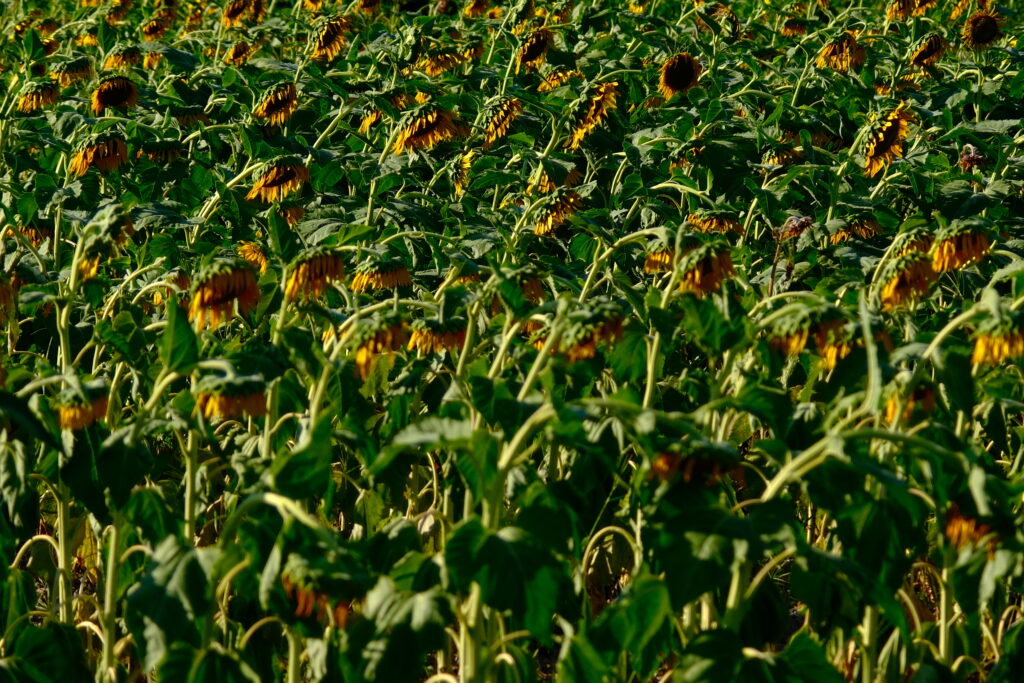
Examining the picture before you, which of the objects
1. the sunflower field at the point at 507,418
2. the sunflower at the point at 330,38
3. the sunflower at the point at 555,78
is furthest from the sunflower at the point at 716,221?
the sunflower at the point at 330,38

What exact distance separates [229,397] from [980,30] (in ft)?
15.7

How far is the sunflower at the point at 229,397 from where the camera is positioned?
1.99 m

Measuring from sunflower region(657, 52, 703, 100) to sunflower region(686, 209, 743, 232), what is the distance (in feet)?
4.07

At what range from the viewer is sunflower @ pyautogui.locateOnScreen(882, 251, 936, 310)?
8.10 ft

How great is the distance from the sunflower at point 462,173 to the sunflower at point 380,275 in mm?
1446

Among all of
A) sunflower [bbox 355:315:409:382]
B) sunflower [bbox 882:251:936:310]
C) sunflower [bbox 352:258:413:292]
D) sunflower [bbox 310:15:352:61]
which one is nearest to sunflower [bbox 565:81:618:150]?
sunflower [bbox 352:258:413:292]

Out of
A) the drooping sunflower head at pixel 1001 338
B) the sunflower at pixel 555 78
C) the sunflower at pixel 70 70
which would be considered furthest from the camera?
the sunflower at pixel 555 78

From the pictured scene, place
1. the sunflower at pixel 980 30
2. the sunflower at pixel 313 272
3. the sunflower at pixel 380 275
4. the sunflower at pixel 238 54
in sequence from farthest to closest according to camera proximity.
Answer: the sunflower at pixel 980 30
the sunflower at pixel 238 54
the sunflower at pixel 380 275
the sunflower at pixel 313 272

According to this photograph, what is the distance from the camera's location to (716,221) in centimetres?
347

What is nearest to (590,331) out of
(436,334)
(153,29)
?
(436,334)

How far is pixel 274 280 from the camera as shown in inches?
109

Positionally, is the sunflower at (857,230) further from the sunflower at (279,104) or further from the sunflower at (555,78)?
the sunflower at (279,104)

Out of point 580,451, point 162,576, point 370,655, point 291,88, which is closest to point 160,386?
point 162,576

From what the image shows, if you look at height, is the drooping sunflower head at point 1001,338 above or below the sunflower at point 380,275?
above
